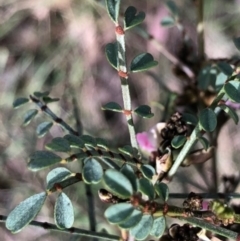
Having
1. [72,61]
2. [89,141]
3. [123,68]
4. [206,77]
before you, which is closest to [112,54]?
[123,68]

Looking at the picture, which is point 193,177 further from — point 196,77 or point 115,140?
point 115,140

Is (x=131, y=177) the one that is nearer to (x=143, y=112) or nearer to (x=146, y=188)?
(x=146, y=188)

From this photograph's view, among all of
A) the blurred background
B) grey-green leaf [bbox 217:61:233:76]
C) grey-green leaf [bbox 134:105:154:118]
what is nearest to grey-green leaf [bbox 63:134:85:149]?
grey-green leaf [bbox 134:105:154:118]

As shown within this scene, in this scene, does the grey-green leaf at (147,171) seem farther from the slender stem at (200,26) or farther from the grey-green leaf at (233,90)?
the slender stem at (200,26)

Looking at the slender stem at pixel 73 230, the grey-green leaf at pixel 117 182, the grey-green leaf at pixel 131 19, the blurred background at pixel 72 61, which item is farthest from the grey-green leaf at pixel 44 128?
the blurred background at pixel 72 61

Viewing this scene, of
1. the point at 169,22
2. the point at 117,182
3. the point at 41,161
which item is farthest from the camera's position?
the point at 169,22
